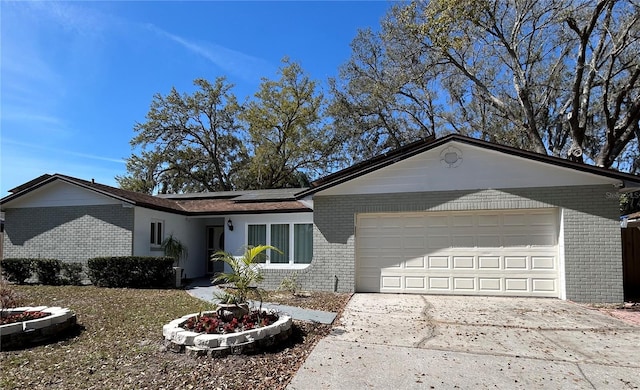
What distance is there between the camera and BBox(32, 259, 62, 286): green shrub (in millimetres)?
12953

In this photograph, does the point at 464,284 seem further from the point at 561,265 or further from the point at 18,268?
the point at 18,268

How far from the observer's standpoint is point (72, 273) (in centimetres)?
1298

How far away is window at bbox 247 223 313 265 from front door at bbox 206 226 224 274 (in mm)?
3761

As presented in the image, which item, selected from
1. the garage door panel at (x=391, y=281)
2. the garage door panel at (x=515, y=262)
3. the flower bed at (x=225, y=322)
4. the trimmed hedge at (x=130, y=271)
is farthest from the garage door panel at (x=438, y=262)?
the trimmed hedge at (x=130, y=271)

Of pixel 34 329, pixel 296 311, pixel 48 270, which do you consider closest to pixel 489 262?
pixel 296 311

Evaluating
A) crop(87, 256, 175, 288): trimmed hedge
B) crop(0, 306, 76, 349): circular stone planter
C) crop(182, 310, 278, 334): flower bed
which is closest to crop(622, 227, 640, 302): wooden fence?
crop(182, 310, 278, 334): flower bed

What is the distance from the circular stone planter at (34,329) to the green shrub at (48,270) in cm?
716

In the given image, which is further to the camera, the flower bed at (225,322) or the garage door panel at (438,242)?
the garage door panel at (438,242)

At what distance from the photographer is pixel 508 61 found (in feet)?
63.3

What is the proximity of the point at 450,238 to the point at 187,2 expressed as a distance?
9362mm

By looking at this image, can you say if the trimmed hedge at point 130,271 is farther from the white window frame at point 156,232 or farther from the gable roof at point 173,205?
the gable roof at point 173,205

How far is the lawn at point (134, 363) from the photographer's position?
457cm

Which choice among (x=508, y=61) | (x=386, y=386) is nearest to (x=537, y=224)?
(x=386, y=386)

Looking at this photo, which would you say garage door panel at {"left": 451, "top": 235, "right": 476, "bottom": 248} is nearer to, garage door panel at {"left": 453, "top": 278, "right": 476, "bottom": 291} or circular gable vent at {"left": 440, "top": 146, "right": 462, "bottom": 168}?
garage door panel at {"left": 453, "top": 278, "right": 476, "bottom": 291}
